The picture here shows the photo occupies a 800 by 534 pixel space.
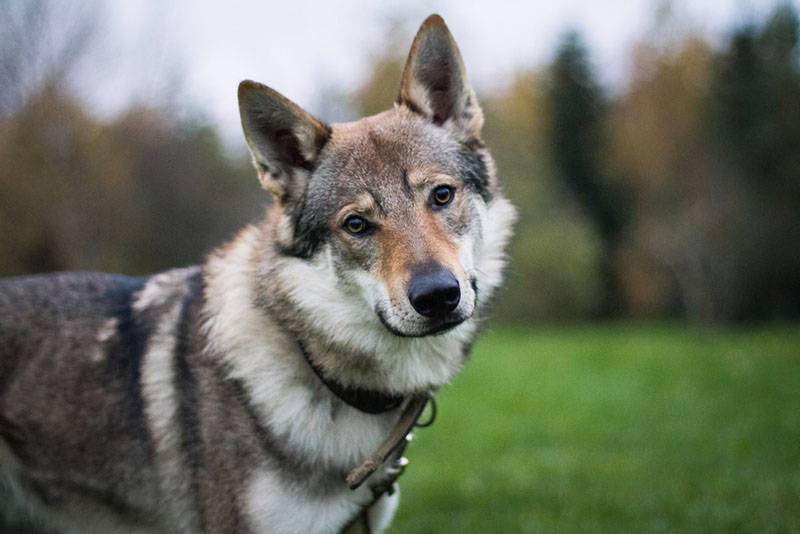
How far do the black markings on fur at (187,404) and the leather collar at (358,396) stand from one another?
1.55ft

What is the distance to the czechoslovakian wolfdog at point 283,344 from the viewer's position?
251 centimetres

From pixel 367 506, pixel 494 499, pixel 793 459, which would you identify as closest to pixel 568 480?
pixel 494 499

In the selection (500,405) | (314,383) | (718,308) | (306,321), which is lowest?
(718,308)

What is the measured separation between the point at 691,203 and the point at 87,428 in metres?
20.8

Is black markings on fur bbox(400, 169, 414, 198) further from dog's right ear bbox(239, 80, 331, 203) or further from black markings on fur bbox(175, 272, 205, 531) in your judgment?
black markings on fur bbox(175, 272, 205, 531)

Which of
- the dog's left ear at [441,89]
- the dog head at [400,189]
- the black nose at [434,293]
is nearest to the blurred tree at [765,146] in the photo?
the dog's left ear at [441,89]

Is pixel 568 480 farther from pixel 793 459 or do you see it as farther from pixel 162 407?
pixel 162 407

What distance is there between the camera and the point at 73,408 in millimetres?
2748

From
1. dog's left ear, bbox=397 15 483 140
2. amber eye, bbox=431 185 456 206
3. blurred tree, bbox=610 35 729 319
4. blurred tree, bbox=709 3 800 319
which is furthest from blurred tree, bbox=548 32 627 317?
amber eye, bbox=431 185 456 206

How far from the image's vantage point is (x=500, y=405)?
28.6ft

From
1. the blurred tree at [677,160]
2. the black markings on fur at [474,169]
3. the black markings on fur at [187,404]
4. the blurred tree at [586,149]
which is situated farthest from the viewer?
the blurred tree at [586,149]

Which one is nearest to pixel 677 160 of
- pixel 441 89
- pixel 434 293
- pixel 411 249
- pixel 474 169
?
pixel 441 89

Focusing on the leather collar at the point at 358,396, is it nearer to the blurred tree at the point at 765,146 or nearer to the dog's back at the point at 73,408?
the dog's back at the point at 73,408

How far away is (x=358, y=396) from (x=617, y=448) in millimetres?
4429
